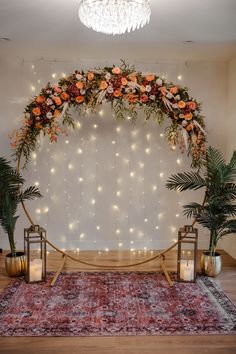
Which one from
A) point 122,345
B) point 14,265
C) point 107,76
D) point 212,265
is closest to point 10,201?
point 14,265

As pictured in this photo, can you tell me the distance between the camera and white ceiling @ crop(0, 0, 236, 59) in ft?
10.6

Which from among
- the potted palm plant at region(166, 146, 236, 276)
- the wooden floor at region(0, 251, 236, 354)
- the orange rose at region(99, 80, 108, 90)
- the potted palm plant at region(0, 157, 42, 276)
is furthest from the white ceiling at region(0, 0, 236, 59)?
the wooden floor at region(0, 251, 236, 354)

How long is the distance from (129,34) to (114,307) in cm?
255

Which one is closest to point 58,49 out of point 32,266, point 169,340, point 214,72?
point 214,72

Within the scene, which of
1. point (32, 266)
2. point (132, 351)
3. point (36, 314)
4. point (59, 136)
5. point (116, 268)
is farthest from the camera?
point (59, 136)

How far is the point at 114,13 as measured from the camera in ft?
9.07

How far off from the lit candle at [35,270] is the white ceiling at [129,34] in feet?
7.35

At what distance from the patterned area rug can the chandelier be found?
2204 mm

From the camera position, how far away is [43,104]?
393cm

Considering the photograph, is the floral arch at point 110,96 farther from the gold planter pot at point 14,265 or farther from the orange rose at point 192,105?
the gold planter pot at point 14,265

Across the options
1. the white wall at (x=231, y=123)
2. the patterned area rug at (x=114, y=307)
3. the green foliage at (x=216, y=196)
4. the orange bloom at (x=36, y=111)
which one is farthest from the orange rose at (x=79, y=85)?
the white wall at (x=231, y=123)

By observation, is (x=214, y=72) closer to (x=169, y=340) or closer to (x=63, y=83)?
(x=63, y=83)

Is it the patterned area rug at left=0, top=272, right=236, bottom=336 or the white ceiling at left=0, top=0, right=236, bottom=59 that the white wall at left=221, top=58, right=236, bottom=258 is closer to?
the white ceiling at left=0, top=0, right=236, bottom=59

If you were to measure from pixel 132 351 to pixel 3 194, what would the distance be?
2003 millimetres
